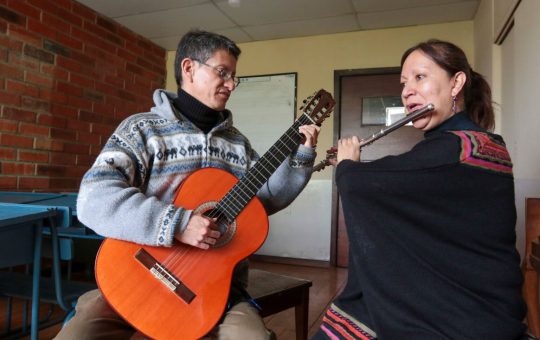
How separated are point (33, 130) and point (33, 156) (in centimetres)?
19

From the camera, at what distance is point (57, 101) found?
126 inches

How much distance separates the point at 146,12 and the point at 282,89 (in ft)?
4.59

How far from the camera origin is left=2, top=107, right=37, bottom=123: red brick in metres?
2.82

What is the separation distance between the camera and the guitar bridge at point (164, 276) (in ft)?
3.52

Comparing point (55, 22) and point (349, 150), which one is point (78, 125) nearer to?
point (55, 22)

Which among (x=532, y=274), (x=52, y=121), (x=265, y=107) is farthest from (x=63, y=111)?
(x=532, y=274)

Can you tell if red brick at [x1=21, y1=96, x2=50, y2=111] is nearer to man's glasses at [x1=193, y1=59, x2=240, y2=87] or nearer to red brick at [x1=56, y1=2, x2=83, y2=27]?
red brick at [x1=56, y1=2, x2=83, y2=27]

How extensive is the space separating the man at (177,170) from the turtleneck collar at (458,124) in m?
0.41

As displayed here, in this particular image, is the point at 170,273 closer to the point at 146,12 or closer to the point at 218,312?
the point at 218,312

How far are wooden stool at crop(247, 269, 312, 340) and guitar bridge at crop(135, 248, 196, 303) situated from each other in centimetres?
38

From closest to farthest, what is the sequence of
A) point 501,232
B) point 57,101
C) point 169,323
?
point 501,232 → point 169,323 → point 57,101

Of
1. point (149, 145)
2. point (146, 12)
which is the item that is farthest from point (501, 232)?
point (146, 12)

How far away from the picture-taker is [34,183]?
9.96 feet

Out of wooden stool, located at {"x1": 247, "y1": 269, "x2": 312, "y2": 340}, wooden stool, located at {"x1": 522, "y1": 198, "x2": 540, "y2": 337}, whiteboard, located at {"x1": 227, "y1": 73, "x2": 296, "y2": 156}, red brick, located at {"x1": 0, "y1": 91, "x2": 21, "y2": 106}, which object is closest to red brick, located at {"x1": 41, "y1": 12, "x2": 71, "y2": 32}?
red brick, located at {"x1": 0, "y1": 91, "x2": 21, "y2": 106}
